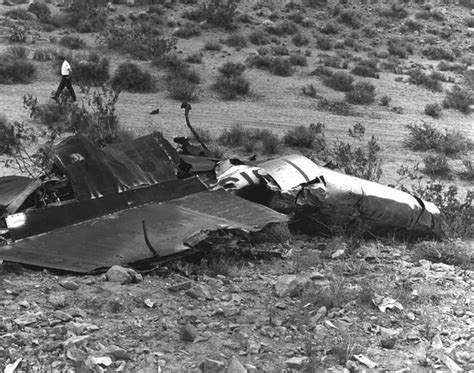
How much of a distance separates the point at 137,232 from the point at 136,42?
15.3 metres

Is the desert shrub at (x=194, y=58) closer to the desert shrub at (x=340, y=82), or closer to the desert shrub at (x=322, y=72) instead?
the desert shrub at (x=322, y=72)

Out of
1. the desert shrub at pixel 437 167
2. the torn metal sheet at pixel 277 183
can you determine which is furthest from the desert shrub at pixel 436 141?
the torn metal sheet at pixel 277 183

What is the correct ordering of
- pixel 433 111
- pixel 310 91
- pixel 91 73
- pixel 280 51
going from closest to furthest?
pixel 91 73, pixel 433 111, pixel 310 91, pixel 280 51

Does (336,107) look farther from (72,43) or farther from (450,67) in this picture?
(72,43)

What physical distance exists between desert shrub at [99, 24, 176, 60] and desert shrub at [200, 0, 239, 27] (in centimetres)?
352

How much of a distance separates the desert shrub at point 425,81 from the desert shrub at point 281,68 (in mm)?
4364

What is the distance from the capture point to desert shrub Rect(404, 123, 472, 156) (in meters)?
14.4

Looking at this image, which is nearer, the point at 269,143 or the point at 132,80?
the point at 269,143

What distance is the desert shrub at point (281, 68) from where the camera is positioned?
760 inches

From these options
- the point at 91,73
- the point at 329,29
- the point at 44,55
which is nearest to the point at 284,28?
the point at 329,29

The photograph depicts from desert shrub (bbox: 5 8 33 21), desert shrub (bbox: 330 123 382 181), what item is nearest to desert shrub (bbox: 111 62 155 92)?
desert shrub (bbox: 330 123 382 181)

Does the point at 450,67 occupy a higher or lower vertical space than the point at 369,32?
lower

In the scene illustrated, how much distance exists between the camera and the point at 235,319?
459 cm

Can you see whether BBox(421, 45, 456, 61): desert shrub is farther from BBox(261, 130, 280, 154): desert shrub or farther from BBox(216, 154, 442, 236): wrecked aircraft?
BBox(216, 154, 442, 236): wrecked aircraft
